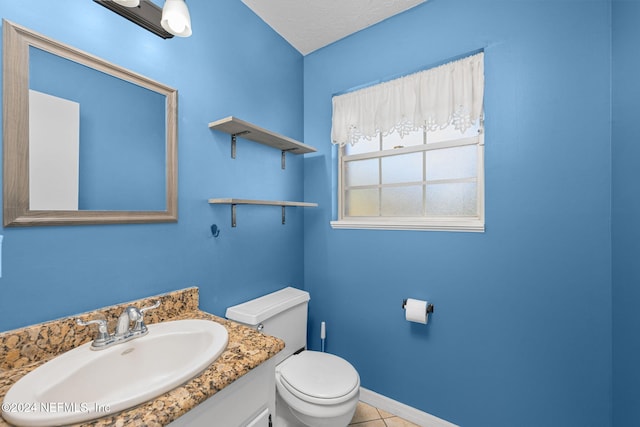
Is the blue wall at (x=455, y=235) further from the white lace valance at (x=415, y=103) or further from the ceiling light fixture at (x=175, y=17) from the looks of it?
the ceiling light fixture at (x=175, y=17)

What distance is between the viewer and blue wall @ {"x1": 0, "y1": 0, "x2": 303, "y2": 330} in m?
0.86

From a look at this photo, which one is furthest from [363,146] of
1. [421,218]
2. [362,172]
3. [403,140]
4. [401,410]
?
[401,410]

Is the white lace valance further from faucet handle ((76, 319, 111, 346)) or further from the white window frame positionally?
faucet handle ((76, 319, 111, 346))

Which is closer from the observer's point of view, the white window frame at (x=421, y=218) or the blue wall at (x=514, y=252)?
the blue wall at (x=514, y=252)

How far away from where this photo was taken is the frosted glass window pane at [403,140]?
1717 mm

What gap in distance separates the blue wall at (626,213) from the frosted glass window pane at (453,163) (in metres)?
0.57

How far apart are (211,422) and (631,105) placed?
1939 mm

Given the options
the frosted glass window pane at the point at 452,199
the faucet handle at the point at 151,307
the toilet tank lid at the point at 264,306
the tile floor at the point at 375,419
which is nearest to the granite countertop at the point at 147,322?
the faucet handle at the point at 151,307

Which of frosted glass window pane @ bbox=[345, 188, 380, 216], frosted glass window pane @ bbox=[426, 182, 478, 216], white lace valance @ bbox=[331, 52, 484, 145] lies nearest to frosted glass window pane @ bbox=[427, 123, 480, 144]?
white lace valance @ bbox=[331, 52, 484, 145]

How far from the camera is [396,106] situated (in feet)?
5.49

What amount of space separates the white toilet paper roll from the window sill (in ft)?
1.47

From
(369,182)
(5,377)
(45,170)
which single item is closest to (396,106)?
(369,182)

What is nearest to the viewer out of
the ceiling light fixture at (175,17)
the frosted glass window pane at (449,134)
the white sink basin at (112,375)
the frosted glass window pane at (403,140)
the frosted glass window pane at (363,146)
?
the white sink basin at (112,375)

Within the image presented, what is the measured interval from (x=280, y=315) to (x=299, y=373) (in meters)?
0.33
